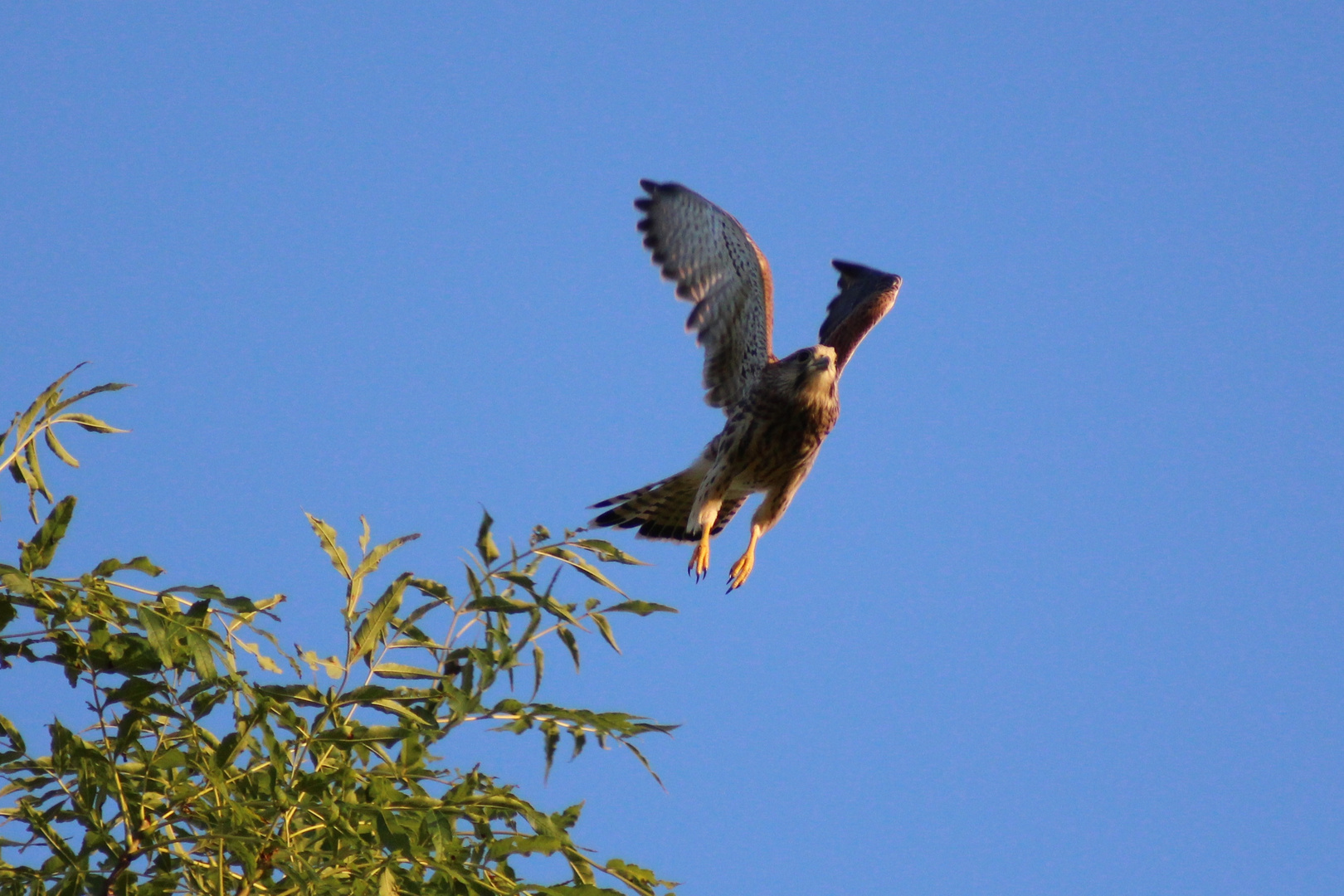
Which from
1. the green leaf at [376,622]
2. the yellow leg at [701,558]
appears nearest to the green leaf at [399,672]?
the green leaf at [376,622]

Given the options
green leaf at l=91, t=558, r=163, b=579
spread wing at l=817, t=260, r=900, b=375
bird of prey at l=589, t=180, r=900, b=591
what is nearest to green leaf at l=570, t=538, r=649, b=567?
green leaf at l=91, t=558, r=163, b=579

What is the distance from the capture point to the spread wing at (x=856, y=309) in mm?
8086

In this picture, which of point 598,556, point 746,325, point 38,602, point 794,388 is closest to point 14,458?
point 38,602

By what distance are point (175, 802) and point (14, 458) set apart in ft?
2.99

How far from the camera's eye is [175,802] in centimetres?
286

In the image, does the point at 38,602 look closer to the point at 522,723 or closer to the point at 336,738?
the point at 336,738

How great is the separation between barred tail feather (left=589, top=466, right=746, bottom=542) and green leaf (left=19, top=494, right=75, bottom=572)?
4.28 m

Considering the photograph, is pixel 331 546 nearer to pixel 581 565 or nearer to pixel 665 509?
pixel 581 565

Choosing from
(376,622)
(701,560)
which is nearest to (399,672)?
(376,622)

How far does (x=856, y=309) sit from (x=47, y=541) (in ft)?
19.6

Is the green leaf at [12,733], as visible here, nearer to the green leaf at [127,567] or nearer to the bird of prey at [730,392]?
the green leaf at [127,567]

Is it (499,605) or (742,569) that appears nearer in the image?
(499,605)

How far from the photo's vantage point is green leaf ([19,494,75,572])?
2.88 m

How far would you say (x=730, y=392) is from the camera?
7.28 meters
